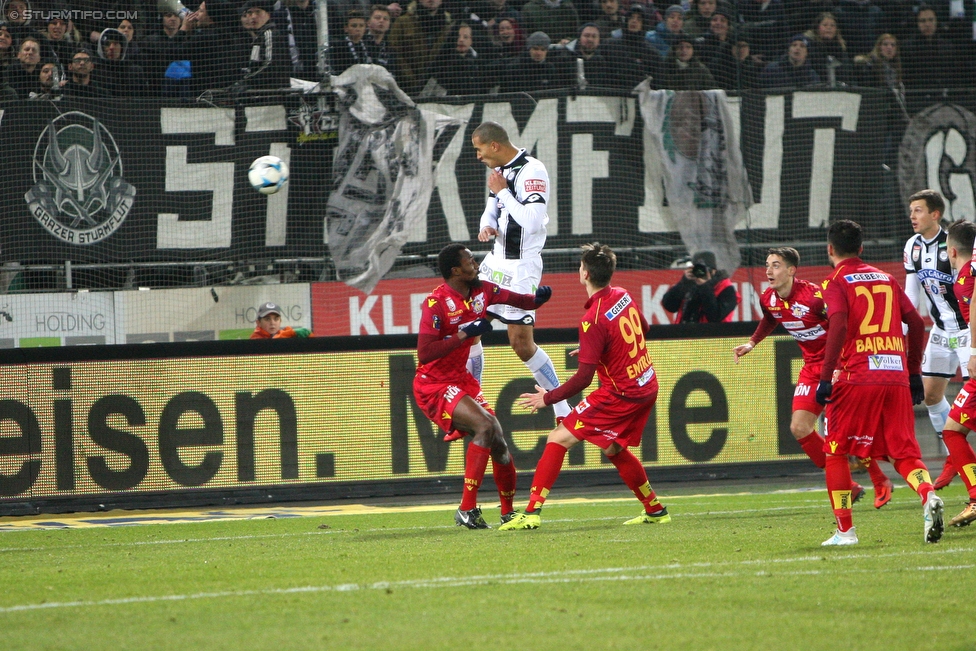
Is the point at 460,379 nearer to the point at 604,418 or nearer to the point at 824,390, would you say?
the point at 604,418

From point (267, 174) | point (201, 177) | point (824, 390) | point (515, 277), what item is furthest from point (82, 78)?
point (824, 390)

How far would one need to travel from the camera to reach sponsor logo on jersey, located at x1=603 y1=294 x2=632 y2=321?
8094mm

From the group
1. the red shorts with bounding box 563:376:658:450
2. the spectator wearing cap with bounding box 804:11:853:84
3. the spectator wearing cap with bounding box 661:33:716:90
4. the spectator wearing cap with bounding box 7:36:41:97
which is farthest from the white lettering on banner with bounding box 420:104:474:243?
the red shorts with bounding box 563:376:658:450

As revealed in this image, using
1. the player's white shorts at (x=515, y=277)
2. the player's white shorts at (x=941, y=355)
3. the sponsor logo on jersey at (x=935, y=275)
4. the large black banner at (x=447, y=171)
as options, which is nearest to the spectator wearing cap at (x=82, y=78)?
the large black banner at (x=447, y=171)

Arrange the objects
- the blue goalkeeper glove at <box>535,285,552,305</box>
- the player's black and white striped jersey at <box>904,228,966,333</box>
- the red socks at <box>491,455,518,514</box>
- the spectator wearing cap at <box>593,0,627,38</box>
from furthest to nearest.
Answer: the spectator wearing cap at <box>593,0,627,38</box>, the player's black and white striped jersey at <box>904,228,966,333</box>, the blue goalkeeper glove at <box>535,285,552,305</box>, the red socks at <box>491,455,518,514</box>

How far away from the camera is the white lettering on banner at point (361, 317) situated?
13.8 metres

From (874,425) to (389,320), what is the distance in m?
7.92

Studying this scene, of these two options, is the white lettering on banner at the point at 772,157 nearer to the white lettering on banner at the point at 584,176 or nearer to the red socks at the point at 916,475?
the white lettering on banner at the point at 584,176

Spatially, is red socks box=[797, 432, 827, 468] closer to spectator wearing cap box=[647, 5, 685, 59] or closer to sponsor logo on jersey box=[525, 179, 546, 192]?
sponsor logo on jersey box=[525, 179, 546, 192]

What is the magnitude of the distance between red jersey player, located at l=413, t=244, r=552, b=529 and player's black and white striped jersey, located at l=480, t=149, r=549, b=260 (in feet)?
2.88

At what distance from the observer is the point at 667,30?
1570cm

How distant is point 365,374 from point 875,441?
232 inches

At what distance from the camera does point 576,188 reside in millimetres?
14703

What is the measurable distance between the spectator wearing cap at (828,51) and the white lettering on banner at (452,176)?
4.86 metres
